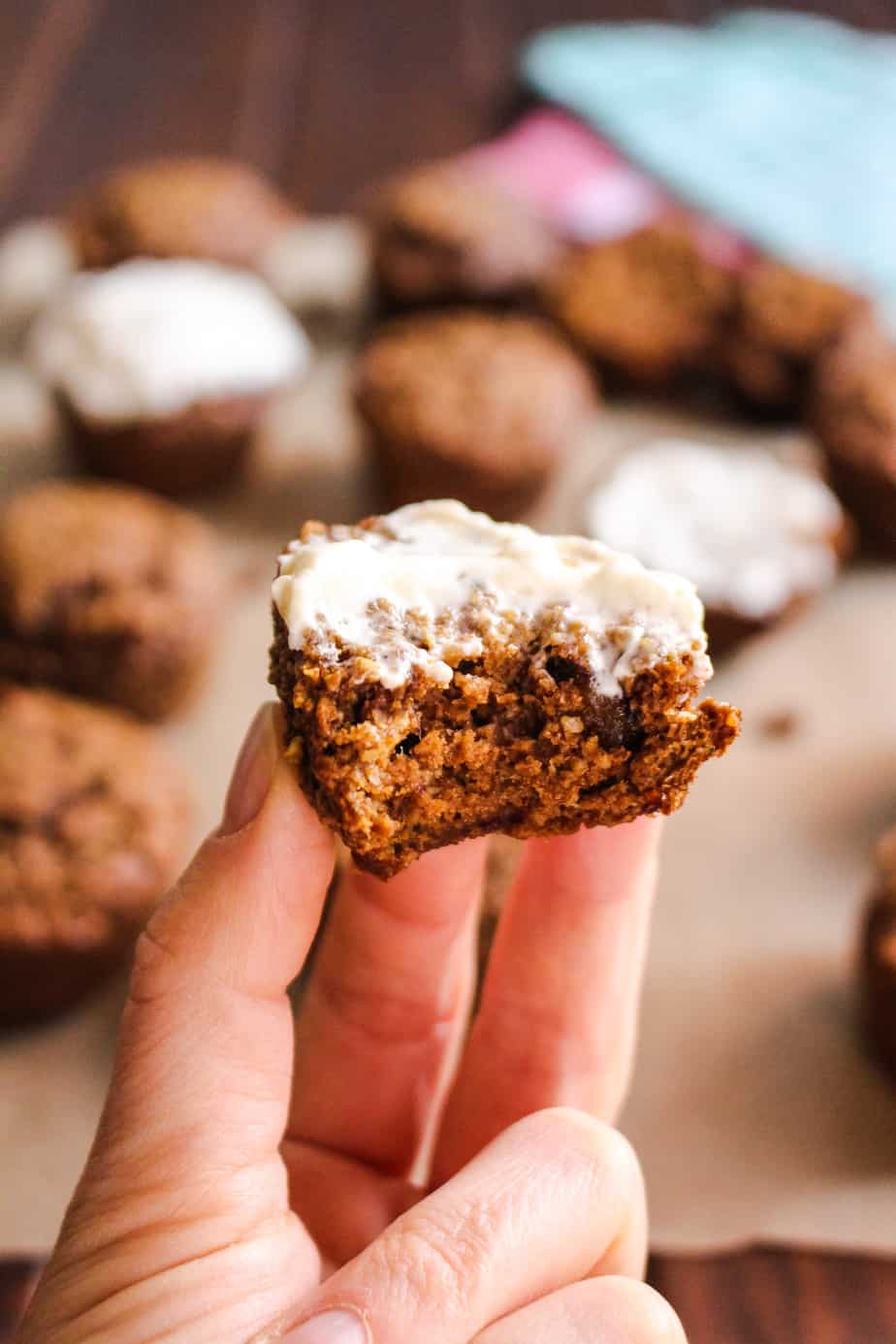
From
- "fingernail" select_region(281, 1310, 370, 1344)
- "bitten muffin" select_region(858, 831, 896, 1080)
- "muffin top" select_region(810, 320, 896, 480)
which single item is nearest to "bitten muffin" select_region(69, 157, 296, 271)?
"muffin top" select_region(810, 320, 896, 480)

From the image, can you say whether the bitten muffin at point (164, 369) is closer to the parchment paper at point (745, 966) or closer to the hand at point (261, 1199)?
the parchment paper at point (745, 966)

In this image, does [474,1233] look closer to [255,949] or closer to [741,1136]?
[255,949]

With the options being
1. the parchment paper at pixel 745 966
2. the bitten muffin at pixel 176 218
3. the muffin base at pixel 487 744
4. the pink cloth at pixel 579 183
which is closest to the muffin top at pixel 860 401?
the parchment paper at pixel 745 966

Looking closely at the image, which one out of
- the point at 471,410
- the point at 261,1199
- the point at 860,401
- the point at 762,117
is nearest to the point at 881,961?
the point at 261,1199

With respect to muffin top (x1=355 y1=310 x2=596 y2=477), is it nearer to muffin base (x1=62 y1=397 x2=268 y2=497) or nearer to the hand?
muffin base (x1=62 y1=397 x2=268 y2=497)

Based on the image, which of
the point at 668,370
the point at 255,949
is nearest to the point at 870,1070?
the point at 255,949

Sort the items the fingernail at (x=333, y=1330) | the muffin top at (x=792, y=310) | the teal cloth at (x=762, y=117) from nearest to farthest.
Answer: the fingernail at (x=333, y=1330) → the muffin top at (x=792, y=310) → the teal cloth at (x=762, y=117)

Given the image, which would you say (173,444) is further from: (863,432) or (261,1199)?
(261,1199)

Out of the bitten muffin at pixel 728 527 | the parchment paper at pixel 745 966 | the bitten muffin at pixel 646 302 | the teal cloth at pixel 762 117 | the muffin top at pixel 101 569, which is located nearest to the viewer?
the parchment paper at pixel 745 966
